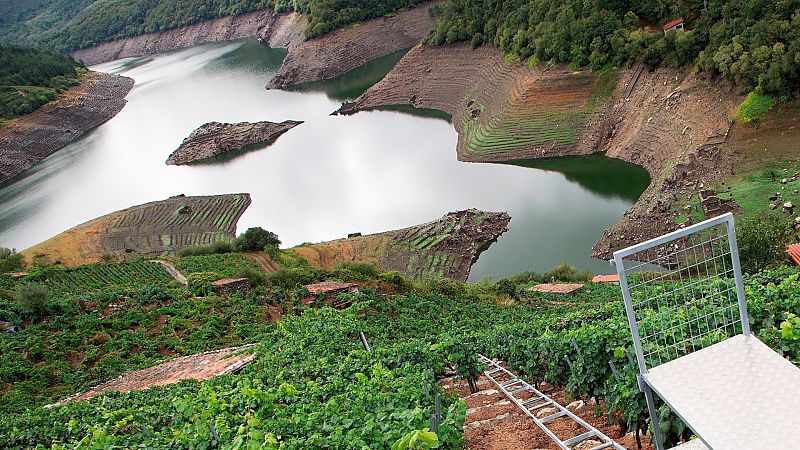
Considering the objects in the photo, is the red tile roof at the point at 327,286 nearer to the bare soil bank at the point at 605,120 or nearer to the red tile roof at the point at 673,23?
the bare soil bank at the point at 605,120

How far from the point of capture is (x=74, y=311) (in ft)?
57.7

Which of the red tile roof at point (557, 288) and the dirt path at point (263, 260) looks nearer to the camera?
the red tile roof at point (557, 288)

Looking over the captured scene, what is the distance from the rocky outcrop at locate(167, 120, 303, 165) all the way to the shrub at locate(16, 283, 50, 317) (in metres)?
37.5

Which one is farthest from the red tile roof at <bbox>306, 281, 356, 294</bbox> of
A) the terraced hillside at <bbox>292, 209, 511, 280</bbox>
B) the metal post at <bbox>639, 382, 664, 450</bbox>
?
the metal post at <bbox>639, 382, 664, 450</bbox>

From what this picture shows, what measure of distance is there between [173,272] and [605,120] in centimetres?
2548

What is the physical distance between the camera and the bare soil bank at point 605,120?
1016 inches

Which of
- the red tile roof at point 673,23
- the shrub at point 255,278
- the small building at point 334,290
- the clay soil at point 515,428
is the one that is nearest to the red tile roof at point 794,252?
the small building at point 334,290

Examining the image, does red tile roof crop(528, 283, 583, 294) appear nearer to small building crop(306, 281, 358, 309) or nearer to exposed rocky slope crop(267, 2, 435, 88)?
small building crop(306, 281, 358, 309)

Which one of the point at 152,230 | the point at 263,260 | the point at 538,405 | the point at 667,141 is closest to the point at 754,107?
the point at 667,141

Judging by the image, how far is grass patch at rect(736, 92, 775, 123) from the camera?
87.0ft

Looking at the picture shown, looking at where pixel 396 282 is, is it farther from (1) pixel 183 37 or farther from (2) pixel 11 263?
(1) pixel 183 37

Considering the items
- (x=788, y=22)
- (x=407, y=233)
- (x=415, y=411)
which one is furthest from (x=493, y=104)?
(x=415, y=411)

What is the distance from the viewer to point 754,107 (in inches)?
1051

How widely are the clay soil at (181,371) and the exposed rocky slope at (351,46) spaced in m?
58.2
